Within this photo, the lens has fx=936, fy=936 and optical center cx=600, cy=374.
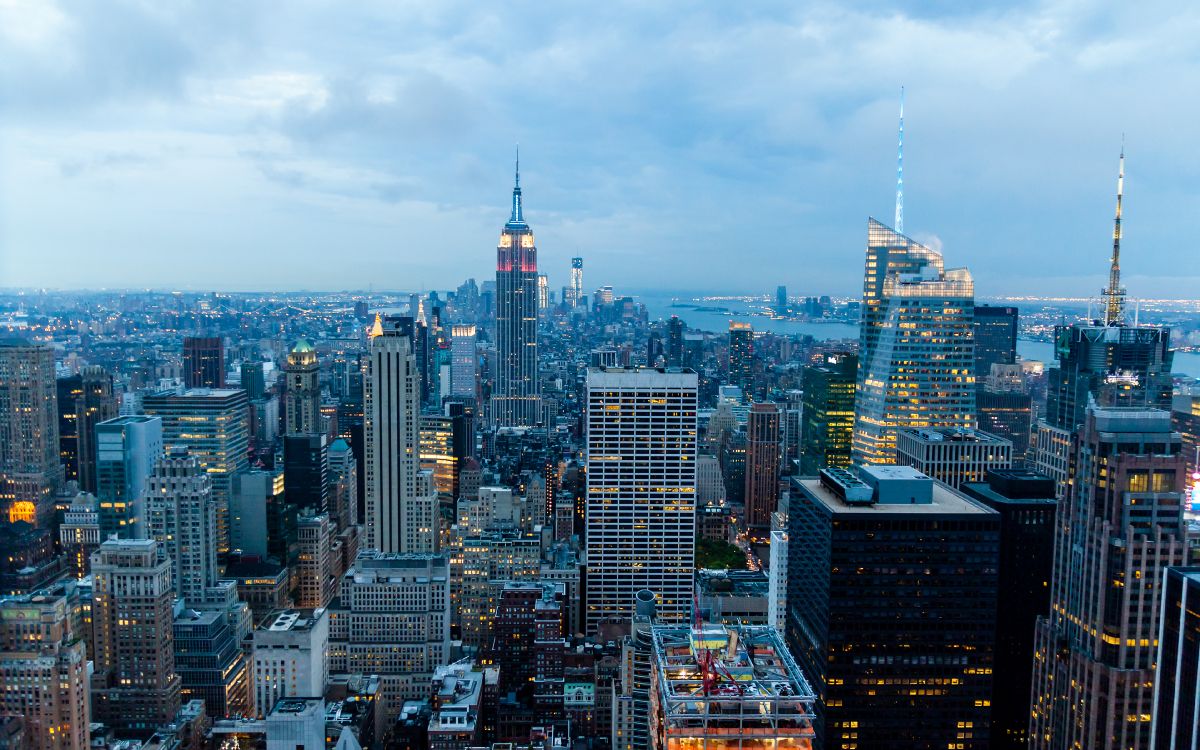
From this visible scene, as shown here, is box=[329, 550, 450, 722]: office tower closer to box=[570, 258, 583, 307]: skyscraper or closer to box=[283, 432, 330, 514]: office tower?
box=[283, 432, 330, 514]: office tower

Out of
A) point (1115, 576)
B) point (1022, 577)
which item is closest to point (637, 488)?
point (1022, 577)

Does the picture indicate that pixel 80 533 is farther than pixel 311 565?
No

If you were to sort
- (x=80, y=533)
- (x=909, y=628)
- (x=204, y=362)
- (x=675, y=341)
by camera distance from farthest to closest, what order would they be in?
(x=675, y=341) → (x=204, y=362) → (x=80, y=533) → (x=909, y=628)

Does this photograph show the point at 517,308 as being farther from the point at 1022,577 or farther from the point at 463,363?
the point at 1022,577

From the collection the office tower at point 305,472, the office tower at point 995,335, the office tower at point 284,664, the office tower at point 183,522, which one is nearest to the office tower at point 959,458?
the office tower at point 284,664

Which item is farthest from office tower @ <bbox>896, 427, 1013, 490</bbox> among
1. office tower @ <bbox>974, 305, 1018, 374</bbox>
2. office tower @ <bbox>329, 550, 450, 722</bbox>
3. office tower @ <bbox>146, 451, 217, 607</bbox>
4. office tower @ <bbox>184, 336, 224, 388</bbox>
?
office tower @ <bbox>184, 336, 224, 388</bbox>

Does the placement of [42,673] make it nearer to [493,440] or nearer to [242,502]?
[242,502]
